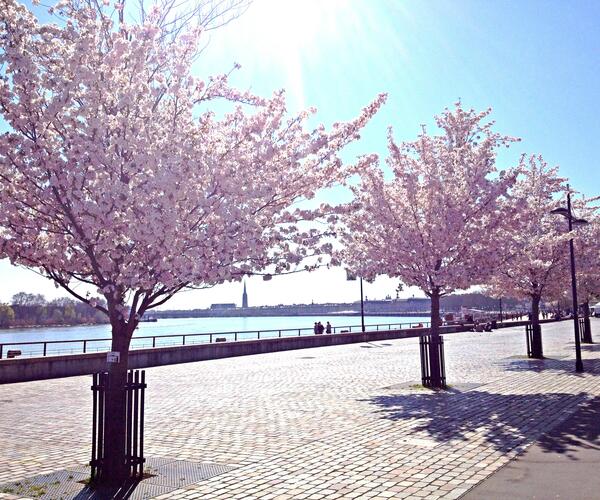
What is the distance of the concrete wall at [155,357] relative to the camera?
19797mm

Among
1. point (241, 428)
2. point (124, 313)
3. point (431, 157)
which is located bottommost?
point (241, 428)

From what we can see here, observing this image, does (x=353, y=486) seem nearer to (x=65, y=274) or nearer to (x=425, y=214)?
(x=65, y=274)

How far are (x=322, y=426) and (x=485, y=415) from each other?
3204mm

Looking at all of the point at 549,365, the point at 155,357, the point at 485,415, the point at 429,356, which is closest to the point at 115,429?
the point at 485,415

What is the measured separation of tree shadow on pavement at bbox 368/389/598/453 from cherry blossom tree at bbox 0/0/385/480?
4.39 meters

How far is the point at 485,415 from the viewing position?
11336 millimetres

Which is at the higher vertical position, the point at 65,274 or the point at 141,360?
the point at 65,274

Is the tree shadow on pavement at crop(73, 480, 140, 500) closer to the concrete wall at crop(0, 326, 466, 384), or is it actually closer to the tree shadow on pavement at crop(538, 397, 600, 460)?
the tree shadow on pavement at crop(538, 397, 600, 460)

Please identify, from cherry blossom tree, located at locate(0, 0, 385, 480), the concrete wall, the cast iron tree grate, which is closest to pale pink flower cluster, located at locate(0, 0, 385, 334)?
cherry blossom tree, located at locate(0, 0, 385, 480)

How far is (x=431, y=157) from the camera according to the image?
60.9 feet

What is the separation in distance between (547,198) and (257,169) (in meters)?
22.5

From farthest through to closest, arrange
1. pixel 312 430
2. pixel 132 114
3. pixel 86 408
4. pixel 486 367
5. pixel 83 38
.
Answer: pixel 486 367
pixel 86 408
pixel 312 430
pixel 132 114
pixel 83 38

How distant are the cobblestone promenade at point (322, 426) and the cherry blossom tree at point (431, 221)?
126 inches

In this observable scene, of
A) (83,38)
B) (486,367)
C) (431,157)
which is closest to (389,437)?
(83,38)
